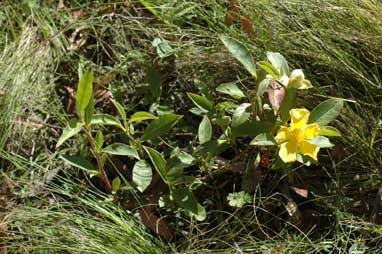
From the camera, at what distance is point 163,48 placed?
209 centimetres

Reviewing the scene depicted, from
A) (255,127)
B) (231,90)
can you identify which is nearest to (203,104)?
(231,90)

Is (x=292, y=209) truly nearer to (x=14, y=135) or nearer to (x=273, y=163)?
(x=273, y=163)

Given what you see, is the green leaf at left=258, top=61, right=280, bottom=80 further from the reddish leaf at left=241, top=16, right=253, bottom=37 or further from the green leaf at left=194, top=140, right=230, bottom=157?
the reddish leaf at left=241, top=16, right=253, bottom=37

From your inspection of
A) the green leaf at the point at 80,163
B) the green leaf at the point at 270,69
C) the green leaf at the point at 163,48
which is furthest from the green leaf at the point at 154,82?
the green leaf at the point at 270,69

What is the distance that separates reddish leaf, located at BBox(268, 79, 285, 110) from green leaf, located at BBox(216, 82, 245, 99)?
115 mm

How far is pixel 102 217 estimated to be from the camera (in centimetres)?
188

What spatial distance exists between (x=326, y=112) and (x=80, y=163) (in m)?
0.61

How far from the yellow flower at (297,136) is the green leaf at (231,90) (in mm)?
205

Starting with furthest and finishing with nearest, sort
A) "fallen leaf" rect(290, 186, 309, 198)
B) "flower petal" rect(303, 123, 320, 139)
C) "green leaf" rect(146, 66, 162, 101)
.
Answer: "green leaf" rect(146, 66, 162, 101) → "fallen leaf" rect(290, 186, 309, 198) → "flower petal" rect(303, 123, 320, 139)

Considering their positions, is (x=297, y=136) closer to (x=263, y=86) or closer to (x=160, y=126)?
(x=263, y=86)

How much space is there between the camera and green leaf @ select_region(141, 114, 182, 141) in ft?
6.02

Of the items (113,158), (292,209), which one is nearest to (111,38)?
(113,158)

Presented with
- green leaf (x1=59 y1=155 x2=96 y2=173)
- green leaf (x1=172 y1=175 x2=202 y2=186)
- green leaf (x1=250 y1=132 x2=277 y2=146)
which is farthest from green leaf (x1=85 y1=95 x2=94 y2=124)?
green leaf (x1=250 y1=132 x2=277 y2=146)

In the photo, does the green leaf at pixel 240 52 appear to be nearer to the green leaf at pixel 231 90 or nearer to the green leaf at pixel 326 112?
the green leaf at pixel 231 90
